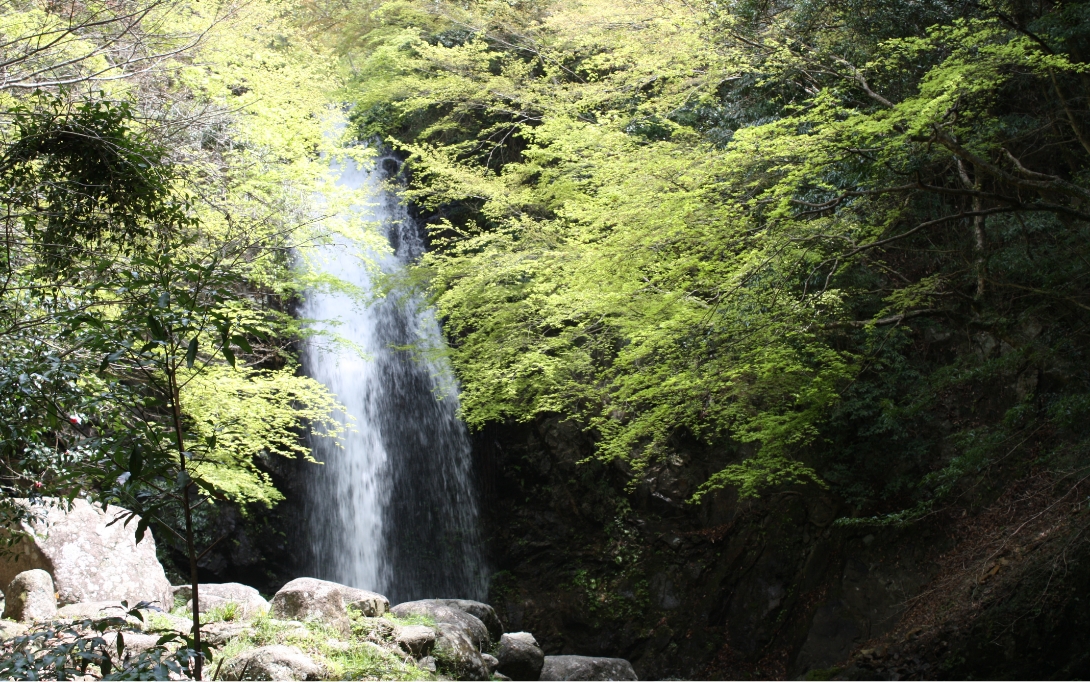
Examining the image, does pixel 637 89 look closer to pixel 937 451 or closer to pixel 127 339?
pixel 937 451

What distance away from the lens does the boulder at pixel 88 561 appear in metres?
6.86

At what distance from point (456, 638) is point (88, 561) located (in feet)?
12.2

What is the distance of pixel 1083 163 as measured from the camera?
799cm

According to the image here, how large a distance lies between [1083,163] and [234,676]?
384 inches

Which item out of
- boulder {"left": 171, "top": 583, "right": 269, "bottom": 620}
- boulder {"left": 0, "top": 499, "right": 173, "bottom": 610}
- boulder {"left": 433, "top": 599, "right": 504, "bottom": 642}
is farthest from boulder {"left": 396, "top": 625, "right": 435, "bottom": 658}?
boulder {"left": 0, "top": 499, "right": 173, "bottom": 610}

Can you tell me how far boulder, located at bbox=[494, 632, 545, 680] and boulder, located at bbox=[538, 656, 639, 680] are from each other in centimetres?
25

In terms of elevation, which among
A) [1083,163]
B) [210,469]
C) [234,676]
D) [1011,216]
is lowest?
[234,676]

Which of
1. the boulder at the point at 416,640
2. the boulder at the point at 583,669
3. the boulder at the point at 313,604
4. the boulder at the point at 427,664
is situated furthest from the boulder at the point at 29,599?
the boulder at the point at 583,669

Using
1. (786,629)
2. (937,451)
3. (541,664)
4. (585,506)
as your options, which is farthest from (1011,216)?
(585,506)

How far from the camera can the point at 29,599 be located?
6.18 meters

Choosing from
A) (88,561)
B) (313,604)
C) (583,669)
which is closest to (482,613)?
(583,669)

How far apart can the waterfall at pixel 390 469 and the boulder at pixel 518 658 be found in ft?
14.5

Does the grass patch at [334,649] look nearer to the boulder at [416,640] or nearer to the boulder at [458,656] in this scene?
the boulder at [416,640]

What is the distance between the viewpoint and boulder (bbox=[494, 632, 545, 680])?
25.7ft
